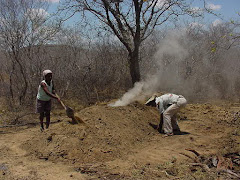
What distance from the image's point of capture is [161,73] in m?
13.3

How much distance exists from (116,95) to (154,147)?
19.8 feet

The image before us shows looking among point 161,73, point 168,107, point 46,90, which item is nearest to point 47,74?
point 46,90

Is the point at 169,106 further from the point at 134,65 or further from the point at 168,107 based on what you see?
the point at 134,65

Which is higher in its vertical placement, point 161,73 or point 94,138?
point 161,73

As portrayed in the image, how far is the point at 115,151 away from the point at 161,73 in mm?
8866

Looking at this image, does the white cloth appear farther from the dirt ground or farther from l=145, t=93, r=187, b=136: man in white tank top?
the dirt ground

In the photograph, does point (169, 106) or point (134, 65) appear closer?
point (169, 106)

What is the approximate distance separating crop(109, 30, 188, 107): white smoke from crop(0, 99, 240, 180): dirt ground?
249 centimetres

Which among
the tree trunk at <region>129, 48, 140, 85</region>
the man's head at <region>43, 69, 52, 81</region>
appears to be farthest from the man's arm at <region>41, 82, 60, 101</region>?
the tree trunk at <region>129, 48, 140, 85</region>

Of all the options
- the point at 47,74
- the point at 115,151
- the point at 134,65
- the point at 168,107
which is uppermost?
the point at 134,65

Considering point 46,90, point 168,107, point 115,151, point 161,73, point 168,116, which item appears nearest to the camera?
point 115,151

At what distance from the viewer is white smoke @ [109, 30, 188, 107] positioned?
10021 millimetres

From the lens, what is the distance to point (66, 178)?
12.7 ft

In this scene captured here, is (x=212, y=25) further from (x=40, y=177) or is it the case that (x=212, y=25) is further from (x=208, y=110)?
(x=40, y=177)
